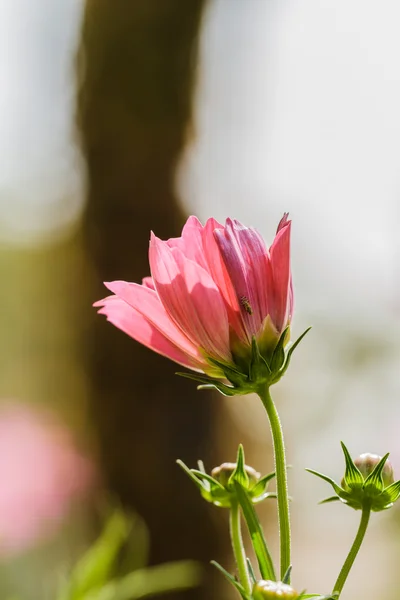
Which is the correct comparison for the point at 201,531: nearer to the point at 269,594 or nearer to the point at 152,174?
the point at 152,174

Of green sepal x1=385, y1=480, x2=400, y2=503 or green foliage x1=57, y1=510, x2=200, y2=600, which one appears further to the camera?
green foliage x1=57, y1=510, x2=200, y2=600

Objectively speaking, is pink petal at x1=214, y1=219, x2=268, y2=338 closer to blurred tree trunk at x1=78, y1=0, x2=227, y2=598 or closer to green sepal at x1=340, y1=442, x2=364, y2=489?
green sepal at x1=340, y1=442, x2=364, y2=489

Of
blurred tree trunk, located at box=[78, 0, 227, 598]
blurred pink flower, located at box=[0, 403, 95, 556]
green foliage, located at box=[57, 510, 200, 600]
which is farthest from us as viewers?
blurred tree trunk, located at box=[78, 0, 227, 598]

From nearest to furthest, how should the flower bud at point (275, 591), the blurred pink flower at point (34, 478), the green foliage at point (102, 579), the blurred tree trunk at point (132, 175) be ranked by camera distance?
the flower bud at point (275, 591)
the green foliage at point (102, 579)
the blurred pink flower at point (34, 478)
the blurred tree trunk at point (132, 175)

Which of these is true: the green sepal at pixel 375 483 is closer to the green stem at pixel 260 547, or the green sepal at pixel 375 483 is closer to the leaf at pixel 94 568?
the green stem at pixel 260 547

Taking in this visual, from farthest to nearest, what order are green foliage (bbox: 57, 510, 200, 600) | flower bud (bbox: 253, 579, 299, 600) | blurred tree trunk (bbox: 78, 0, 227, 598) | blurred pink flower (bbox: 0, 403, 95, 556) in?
1. blurred tree trunk (bbox: 78, 0, 227, 598)
2. blurred pink flower (bbox: 0, 403, 95, 556)
3. green foliage (bbox: 57, 510, 200, 600)
4. flower bud (bbox: 253, 579, 299, 600)

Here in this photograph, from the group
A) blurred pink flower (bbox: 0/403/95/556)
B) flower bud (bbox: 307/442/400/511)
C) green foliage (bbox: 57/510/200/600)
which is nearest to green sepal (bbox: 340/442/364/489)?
flower bud (bbox: 307/442/400/511)

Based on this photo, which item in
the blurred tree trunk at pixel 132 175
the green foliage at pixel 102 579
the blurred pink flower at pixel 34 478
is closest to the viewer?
the green foliage at pixel 102 579

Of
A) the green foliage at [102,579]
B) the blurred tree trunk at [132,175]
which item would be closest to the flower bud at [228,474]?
the green foliage at [102,579]
